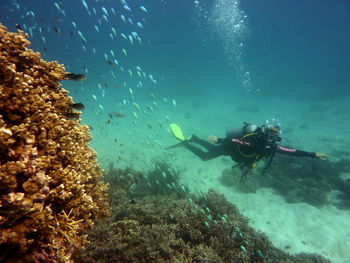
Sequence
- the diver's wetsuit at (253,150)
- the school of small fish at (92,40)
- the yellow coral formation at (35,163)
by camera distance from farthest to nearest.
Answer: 1. the school of small fish at (92,40)
2. the diver's wetsuit at (253,150)
3. the yellow coral formation at (35,163)

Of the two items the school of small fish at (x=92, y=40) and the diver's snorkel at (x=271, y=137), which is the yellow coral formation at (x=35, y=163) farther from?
the school of small fish at (x=92, y=40)

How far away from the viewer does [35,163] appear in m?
2.28

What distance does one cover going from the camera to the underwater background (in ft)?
34.2

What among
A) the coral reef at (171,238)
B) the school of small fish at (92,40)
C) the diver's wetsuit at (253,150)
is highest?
the school of small fish at (92,40)

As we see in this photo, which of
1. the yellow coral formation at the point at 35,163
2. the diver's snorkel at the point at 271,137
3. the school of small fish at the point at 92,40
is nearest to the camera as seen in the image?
the yellow coral formation at the point at 35,163

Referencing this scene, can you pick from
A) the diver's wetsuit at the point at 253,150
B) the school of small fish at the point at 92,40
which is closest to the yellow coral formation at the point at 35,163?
the diver's wetsuit at the point at 253,150

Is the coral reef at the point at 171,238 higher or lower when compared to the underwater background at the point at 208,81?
lower

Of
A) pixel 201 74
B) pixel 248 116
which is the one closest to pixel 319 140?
pixel 248 116

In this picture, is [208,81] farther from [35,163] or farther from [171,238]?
[35,163]

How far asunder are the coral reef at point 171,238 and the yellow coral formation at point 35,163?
42 cm

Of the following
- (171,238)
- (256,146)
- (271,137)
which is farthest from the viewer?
(256,146)

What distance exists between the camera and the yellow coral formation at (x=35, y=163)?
1.96 meters

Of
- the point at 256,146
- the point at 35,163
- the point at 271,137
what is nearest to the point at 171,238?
the point at 35,163

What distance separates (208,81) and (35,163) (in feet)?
255
